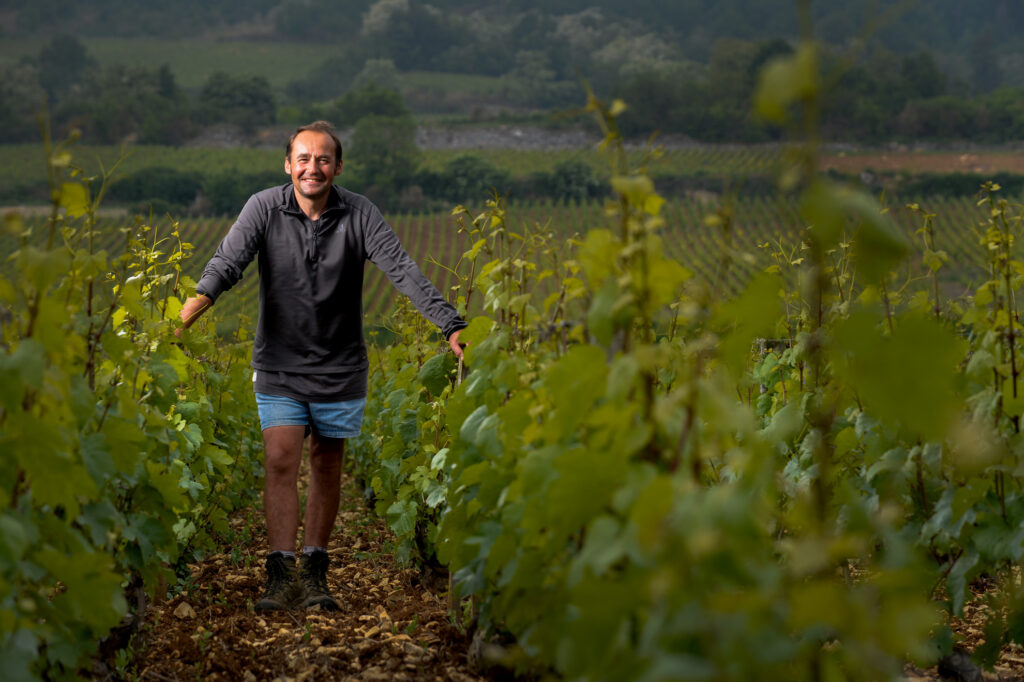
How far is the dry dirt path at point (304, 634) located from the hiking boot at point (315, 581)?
0.17 feet

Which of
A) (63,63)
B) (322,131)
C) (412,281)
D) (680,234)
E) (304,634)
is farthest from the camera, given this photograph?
(63,63)

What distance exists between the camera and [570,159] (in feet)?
241

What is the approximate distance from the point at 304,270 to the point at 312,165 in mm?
397

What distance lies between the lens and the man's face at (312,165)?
387 cm

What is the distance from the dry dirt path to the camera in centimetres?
316

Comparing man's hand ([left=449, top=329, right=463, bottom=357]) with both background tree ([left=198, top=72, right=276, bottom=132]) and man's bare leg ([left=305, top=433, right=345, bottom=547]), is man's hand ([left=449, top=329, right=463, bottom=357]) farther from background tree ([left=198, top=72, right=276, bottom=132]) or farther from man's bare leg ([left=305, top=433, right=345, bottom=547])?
background tree ([left=198, top=72, right=276, bottom=132])

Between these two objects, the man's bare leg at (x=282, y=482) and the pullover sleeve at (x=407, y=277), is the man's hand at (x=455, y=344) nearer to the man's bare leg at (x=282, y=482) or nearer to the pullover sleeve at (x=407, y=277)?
the pullover sleeve at (x=407, y=277)

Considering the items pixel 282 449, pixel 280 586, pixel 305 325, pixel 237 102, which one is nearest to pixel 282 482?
pixel 282 449

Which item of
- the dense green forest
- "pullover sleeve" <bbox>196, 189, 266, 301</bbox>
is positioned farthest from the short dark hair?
the dense green forest

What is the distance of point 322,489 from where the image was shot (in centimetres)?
395

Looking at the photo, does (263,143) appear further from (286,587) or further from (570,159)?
(286,587)

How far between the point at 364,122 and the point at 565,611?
82.7 metres

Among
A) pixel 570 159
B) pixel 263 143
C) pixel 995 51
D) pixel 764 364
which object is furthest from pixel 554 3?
pixel 764 364

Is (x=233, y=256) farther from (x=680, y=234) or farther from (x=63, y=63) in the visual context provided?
(x=63, y=63)
